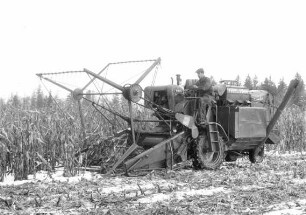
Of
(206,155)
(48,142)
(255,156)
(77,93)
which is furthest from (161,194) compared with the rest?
(255,156)

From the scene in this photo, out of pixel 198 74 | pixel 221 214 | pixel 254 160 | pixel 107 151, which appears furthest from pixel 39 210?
pixel 254 160

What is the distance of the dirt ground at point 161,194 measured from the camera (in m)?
6.46

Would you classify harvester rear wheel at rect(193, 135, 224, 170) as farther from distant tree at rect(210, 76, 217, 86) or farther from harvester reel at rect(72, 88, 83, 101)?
harvester reel at rect(72, 88, 83, 101)

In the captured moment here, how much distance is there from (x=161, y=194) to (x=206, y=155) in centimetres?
402

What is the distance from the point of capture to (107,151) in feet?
35.4

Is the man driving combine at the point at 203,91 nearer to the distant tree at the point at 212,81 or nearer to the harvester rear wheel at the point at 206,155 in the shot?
the distant tree at the point at 212,81

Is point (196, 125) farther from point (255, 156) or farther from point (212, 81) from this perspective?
point (255, 156)

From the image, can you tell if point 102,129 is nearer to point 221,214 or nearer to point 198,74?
point 198,74

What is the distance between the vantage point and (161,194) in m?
7.55

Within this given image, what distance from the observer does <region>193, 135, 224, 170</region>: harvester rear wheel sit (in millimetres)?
10836

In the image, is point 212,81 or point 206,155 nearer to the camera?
point 212,81

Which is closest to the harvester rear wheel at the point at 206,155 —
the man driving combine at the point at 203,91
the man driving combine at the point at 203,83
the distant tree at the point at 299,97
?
the man driving combine at the point at 203,91

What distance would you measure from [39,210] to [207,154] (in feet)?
19.3

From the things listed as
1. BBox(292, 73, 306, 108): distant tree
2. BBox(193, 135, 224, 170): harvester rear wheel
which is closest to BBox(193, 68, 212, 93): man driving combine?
BBox(193, 135, 224, 170): harvester rear wheel
